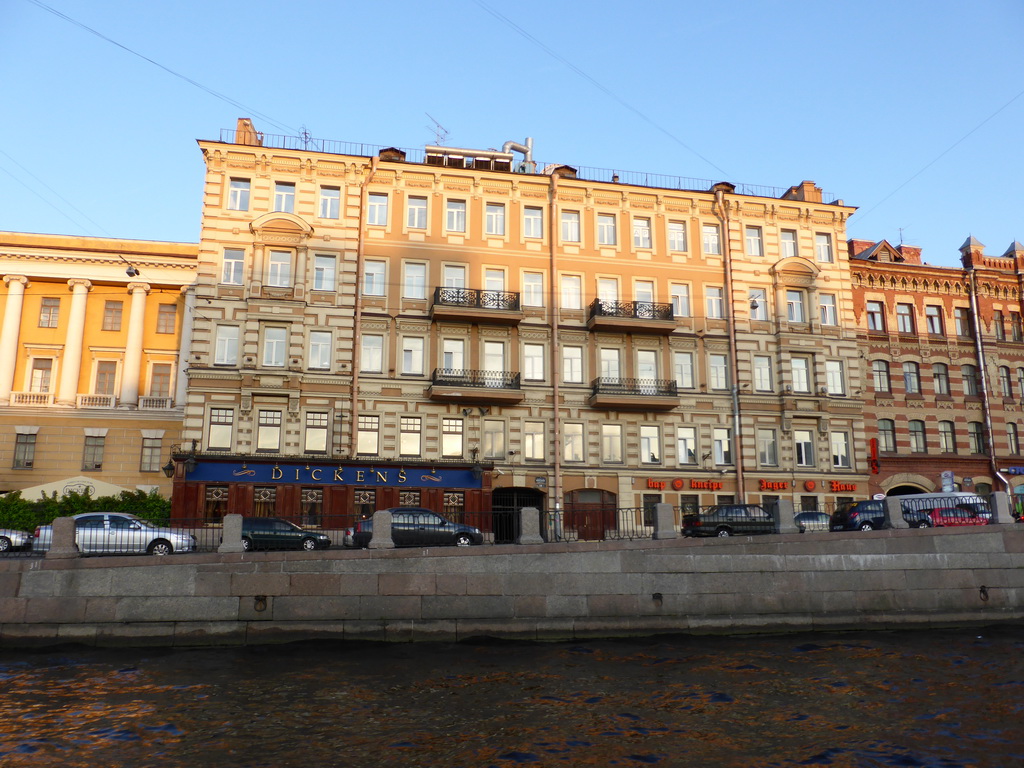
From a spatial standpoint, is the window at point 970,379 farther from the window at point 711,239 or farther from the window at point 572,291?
the window at point 572,291

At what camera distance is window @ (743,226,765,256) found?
3703cm

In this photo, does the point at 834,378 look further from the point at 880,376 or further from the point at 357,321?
the point at 357,321

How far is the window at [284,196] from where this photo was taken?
32.8m

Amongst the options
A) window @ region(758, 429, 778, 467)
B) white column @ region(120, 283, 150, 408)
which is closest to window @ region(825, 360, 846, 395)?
window @ region(758, 429, 778, 467)

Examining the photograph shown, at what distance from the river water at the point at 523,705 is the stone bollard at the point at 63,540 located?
7.44ft

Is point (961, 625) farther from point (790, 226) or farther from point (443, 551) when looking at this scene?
point (790, 226)

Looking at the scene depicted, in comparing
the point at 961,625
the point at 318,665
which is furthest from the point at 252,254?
the point at 961,625

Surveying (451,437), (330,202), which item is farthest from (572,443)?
(330,202)

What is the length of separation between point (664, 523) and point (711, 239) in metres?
20.4

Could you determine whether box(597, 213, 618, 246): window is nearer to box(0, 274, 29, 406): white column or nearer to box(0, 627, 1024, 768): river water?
box(0, 627, 1024, 768): river water

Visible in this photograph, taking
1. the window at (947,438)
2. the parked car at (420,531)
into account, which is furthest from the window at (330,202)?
the window at (947,438)

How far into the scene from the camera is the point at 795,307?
36844 mm

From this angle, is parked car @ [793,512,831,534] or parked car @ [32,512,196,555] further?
parked car @ [793,512,831,534]

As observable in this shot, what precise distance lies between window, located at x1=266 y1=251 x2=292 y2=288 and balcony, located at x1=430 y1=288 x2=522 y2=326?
6165mm
